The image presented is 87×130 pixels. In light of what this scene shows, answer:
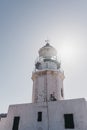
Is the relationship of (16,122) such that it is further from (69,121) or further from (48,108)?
(69,121)

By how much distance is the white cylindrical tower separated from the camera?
1875 centimetres

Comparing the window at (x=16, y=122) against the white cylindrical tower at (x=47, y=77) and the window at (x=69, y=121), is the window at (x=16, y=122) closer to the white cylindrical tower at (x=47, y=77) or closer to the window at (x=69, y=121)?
the white cylindrical tower at (x=47, y=77)

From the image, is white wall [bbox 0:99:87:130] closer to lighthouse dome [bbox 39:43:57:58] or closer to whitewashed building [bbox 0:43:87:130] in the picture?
whitewashed building [bbox 0:43:87:130]

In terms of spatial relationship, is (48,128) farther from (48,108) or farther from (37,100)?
(37,100)

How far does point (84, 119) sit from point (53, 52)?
1059 cm

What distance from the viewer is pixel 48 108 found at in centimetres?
1603

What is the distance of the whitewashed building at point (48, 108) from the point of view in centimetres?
1466

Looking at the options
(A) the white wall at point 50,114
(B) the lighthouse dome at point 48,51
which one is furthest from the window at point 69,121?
(B) the lighthouse dome at point 48,51

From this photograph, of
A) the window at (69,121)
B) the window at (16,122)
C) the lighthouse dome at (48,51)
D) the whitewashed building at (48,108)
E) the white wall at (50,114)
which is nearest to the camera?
the window at (69,121)

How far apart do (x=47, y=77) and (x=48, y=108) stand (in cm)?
461

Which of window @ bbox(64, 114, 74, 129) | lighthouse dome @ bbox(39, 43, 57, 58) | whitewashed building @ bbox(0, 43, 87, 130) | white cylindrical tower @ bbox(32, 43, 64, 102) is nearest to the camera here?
window @ bbox(64, 114, 74, 129)

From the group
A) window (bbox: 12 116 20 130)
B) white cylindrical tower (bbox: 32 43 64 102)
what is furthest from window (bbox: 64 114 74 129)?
window (bbox: 12 116 20 130)

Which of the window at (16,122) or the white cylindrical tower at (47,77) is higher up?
the white cylindrical tower at (47,77)

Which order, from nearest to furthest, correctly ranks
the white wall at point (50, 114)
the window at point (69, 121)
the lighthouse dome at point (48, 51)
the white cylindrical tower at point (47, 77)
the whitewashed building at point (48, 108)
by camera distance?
the window at point (69, 121) < the white wall at point (50, 114) < the whitewashed building at point (48, 108) < the white cylindrical tower at point (47, 77) < the lighthouse dome at point (48, 51)
